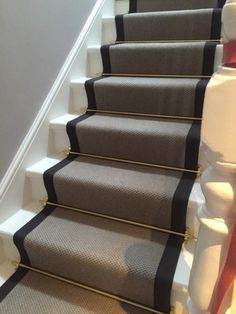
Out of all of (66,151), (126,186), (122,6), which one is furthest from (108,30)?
(126,186)

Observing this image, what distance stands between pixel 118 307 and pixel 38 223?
1.75 ft

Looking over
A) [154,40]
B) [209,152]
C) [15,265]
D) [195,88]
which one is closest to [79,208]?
[15,265]

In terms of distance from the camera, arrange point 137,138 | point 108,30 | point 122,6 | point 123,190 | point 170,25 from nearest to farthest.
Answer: point 123,190 → point 137,138 → point 170,25 → point 108,30 → point 122,6

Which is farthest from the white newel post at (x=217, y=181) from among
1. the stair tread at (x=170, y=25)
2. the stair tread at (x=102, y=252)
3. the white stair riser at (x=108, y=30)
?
the white stair riser at (x=108, y=30)

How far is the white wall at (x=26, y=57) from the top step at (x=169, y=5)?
0.58 meters

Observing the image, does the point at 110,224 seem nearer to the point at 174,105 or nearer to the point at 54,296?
the point at 54,296

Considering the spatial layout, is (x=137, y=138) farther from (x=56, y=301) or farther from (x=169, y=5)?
(x=169, y=5)

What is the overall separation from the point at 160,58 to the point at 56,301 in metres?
1.38

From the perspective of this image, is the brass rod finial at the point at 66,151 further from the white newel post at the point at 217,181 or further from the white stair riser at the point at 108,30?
the white newel post at the point at 217,181

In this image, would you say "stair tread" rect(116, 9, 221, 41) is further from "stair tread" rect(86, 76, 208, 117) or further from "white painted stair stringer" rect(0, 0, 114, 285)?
"stair tread" rect(86, 76, 208, 117)

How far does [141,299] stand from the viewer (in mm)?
1198

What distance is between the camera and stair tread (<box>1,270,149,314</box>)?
3.92ft

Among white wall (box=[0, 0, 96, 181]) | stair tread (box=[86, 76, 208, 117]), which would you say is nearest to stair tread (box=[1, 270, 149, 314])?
white wall (box=[0, 0, 96, 181])

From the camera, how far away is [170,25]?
191cm
